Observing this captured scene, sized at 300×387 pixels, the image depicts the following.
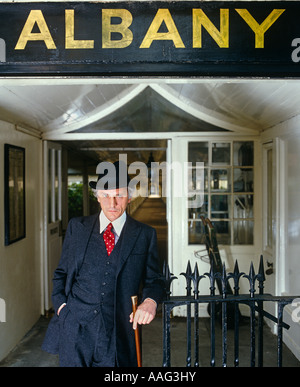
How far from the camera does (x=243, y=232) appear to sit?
5.27 metres

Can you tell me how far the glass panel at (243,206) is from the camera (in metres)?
5.24

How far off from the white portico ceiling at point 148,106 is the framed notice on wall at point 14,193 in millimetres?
372

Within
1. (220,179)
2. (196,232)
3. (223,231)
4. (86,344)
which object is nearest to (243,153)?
(220,179)

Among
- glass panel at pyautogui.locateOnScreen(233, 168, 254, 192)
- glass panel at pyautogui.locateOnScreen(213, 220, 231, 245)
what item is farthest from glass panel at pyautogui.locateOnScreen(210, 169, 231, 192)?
glass panel at pyautogui.locateOnScreen(213, 220, 231, 245)

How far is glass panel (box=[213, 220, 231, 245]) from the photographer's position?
5.27m

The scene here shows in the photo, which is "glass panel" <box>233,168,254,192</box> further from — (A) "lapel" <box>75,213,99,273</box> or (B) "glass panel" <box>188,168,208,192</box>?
(A) "lapel" <box>75,213,99,273</box>

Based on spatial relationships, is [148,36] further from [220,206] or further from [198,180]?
[220,206]

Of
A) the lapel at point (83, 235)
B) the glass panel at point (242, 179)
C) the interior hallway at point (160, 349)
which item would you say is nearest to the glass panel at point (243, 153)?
the glass panel at point (242, 179)

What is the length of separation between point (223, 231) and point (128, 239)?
3.02m

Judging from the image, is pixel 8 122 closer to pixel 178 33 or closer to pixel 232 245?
pixel 178 33

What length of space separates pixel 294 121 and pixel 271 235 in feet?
5.33

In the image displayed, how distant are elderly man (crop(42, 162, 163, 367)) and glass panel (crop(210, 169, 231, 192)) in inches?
110

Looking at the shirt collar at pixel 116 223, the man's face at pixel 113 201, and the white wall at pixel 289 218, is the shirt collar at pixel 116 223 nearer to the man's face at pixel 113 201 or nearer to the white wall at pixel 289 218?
the man's face at pixel 113 201
